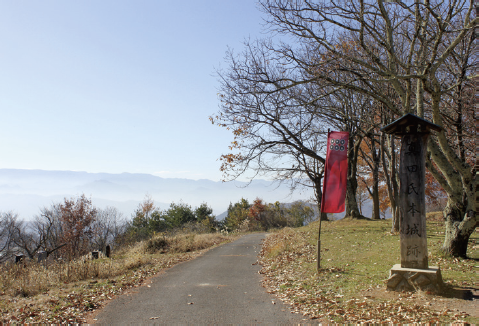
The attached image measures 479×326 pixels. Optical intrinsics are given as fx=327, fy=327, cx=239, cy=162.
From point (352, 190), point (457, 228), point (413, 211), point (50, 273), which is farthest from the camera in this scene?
point (352, 190)

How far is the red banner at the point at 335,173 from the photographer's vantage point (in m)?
10.3

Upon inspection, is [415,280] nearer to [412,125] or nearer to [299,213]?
[412,125]

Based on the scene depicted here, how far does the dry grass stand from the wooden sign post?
23.0 feet

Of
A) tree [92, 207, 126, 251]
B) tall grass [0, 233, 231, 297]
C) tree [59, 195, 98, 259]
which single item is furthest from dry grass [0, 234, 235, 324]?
tree [92, 207, 126, 251]

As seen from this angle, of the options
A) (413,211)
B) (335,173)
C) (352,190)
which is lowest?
(413,211)

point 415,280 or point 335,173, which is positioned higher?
point 335,173

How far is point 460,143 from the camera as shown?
1402cm

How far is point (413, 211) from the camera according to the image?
738 centimetres

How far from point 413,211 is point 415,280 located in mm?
1481

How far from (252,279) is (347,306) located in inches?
174

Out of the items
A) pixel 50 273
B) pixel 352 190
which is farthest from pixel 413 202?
pixel 352 190

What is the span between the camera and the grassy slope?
5.97 m

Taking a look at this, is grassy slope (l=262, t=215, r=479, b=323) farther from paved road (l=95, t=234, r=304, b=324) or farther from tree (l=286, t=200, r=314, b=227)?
tree (l=286, t=200, r=314, b=227)

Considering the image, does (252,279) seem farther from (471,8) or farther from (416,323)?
(471,8)
